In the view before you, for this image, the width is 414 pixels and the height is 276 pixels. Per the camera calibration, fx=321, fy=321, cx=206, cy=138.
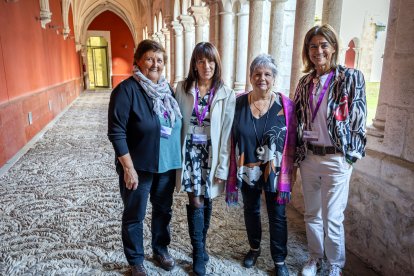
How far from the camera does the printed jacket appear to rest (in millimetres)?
1571

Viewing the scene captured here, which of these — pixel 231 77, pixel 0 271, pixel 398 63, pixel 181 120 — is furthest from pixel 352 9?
pixel 0 271

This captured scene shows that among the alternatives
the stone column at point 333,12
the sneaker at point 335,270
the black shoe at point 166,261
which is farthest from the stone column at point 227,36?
the sneaker at point 335,270

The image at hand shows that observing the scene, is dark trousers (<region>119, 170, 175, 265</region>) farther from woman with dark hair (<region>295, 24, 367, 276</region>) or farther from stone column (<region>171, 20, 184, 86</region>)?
stone column (<region>171, 20, 184, 86</region>)

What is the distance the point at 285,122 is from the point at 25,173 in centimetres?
335

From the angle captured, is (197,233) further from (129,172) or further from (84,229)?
(84,229)

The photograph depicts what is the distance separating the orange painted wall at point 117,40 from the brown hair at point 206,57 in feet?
58.7

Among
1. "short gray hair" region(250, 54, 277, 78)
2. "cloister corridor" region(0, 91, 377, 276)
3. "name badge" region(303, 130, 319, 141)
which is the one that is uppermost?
"short gray hair" region(250, 54, 277, 78)

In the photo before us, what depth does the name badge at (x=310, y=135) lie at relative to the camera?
1695 millimetres

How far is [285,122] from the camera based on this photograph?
173 centimetres

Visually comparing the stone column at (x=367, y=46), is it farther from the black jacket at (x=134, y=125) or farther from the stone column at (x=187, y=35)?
the black jacket at (x=134, y=125)

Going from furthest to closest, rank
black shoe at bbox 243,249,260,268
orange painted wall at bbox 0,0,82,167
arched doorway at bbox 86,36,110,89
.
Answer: arched doorway at bbox 86,36,110,89
orange painted wall at bbox 0,0,82,167
black shoe at bbox 243,249,260,268

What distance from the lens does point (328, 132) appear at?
1.64m

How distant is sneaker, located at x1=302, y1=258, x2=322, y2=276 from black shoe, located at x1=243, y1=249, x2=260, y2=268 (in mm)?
293

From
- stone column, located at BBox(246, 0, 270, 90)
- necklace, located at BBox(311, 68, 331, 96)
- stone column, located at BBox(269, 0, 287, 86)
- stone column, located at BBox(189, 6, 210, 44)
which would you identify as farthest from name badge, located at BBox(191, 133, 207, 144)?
stone column, located at BBox(189, 6, 210, 44)
